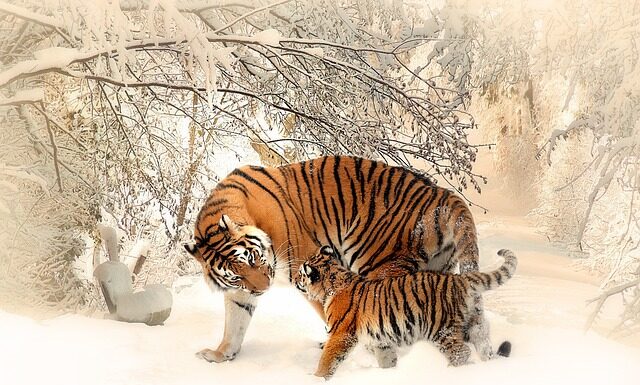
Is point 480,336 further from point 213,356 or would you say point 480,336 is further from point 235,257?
point 213,356

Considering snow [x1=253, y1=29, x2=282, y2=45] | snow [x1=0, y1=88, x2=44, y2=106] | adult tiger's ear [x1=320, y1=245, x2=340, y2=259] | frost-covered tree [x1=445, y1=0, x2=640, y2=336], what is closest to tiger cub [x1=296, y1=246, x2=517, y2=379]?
adult tiger's ear [x1=320, y1=245, x2=340, y2=259]

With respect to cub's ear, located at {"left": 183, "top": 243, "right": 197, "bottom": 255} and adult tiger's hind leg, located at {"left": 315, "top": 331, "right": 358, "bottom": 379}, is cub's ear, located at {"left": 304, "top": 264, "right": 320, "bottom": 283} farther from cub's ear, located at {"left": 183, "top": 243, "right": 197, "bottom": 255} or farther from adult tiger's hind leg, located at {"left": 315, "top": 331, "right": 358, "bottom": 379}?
cub's ear, located at {"left": 183, "top": 243, "right": 197, "bottom": 255}

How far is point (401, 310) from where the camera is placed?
104 inches

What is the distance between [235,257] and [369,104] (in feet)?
5.20

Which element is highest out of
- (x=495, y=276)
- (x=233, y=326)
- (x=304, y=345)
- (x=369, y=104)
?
(x=369, y=104)

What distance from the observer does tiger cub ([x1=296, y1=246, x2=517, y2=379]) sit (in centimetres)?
260

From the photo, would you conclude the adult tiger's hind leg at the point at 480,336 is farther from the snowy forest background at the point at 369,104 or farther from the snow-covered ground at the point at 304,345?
the snowy forest background at the point at 369,104

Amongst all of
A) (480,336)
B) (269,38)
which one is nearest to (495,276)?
(480,336)

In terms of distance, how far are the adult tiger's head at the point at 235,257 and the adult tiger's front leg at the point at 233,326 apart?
0.19 metres

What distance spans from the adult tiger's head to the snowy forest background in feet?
1.89

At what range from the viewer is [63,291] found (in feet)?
15.4

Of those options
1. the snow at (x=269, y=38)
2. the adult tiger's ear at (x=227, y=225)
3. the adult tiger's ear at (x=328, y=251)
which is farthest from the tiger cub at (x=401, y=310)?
the snow at (x=269, y=38)

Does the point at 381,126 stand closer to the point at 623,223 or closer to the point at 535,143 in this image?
the point at 535,143

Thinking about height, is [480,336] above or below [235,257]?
below
